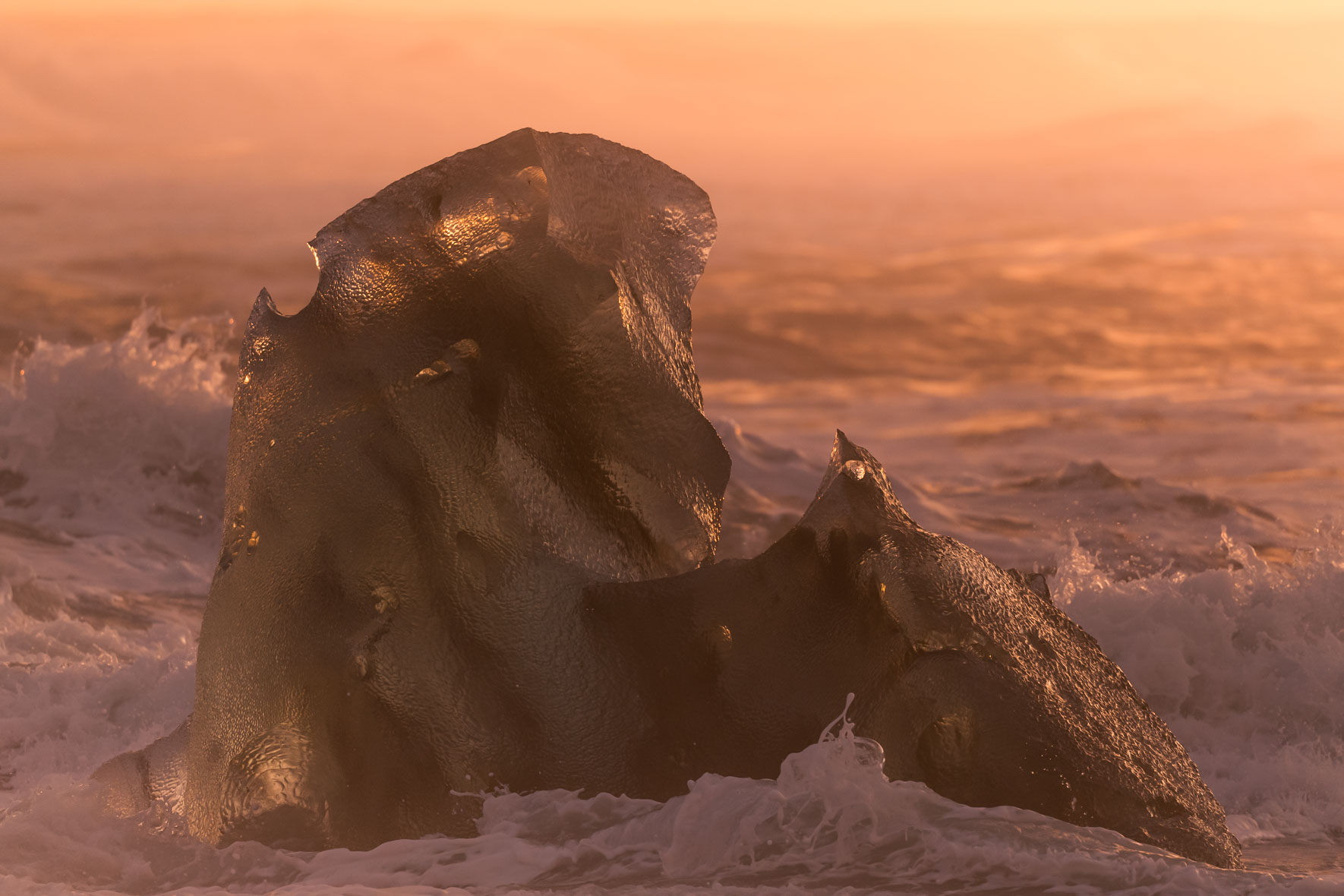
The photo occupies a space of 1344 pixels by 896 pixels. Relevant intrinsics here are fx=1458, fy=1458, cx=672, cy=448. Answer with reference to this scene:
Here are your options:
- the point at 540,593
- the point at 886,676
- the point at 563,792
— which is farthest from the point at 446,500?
the point at 886,676

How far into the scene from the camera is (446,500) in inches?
186

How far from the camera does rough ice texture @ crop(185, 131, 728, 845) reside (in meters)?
4.55

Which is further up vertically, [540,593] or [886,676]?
[540,593]

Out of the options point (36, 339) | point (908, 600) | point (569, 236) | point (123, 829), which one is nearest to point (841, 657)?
point (908, 600)

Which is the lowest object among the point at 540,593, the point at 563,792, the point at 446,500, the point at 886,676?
the point at 563,792

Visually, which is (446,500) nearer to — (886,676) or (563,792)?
(563,792)

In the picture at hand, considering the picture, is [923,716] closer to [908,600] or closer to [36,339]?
[908,600]

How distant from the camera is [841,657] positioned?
453cm

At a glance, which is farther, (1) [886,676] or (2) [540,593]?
(2) [540,593]

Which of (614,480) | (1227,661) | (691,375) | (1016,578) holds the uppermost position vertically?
(691,375)

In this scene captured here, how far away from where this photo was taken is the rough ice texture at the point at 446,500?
4.55 meters

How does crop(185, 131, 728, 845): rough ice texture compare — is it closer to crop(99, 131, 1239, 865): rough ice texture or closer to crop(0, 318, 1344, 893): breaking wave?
crop(99, 131, 1239, 865): rough ice texture

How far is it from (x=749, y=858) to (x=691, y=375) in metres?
1.82

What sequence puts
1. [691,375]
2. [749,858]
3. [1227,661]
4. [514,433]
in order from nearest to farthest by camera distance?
[749,858] < [514,433] < [691,375] < [1227,661]
